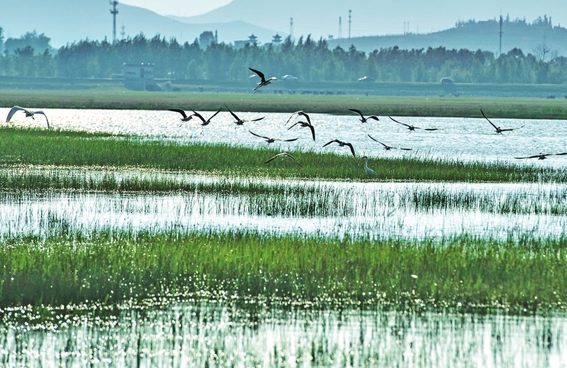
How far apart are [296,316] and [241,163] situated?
2607 cm

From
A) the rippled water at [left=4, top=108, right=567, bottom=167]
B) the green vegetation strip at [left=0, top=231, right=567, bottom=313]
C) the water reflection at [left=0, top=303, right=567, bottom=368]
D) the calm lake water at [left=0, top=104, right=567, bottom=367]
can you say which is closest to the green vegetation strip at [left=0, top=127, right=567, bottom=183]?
the calm lake water at [left=0, top=104, right=567, bottom=367]

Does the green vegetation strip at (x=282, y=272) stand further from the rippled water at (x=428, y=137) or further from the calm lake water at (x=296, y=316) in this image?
the rippled water at (x=428, y=137)

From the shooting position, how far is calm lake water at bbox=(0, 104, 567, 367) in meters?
14.6

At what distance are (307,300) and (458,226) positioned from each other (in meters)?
10.3

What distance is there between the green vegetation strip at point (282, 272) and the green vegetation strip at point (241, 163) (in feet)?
52.9

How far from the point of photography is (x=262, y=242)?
22.2 m

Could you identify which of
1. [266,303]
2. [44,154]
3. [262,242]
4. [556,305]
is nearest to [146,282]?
[266,303]

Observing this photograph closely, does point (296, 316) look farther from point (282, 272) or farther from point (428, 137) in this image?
point (428, 137)

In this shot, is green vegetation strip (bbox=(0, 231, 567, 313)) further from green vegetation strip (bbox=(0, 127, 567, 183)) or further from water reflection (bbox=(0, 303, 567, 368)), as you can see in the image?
green vegetation strip (bbox=(0, 127, 567, 183))

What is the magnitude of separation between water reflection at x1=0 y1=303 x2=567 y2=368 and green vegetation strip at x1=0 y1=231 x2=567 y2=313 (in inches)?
34.0

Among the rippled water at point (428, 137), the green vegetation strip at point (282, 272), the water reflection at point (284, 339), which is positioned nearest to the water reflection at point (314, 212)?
the green vegetation strip at point (282, 272)

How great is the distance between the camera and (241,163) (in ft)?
140

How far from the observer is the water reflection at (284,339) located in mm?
14375

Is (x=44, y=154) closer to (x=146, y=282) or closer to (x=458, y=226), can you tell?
(x=458, y=226)
